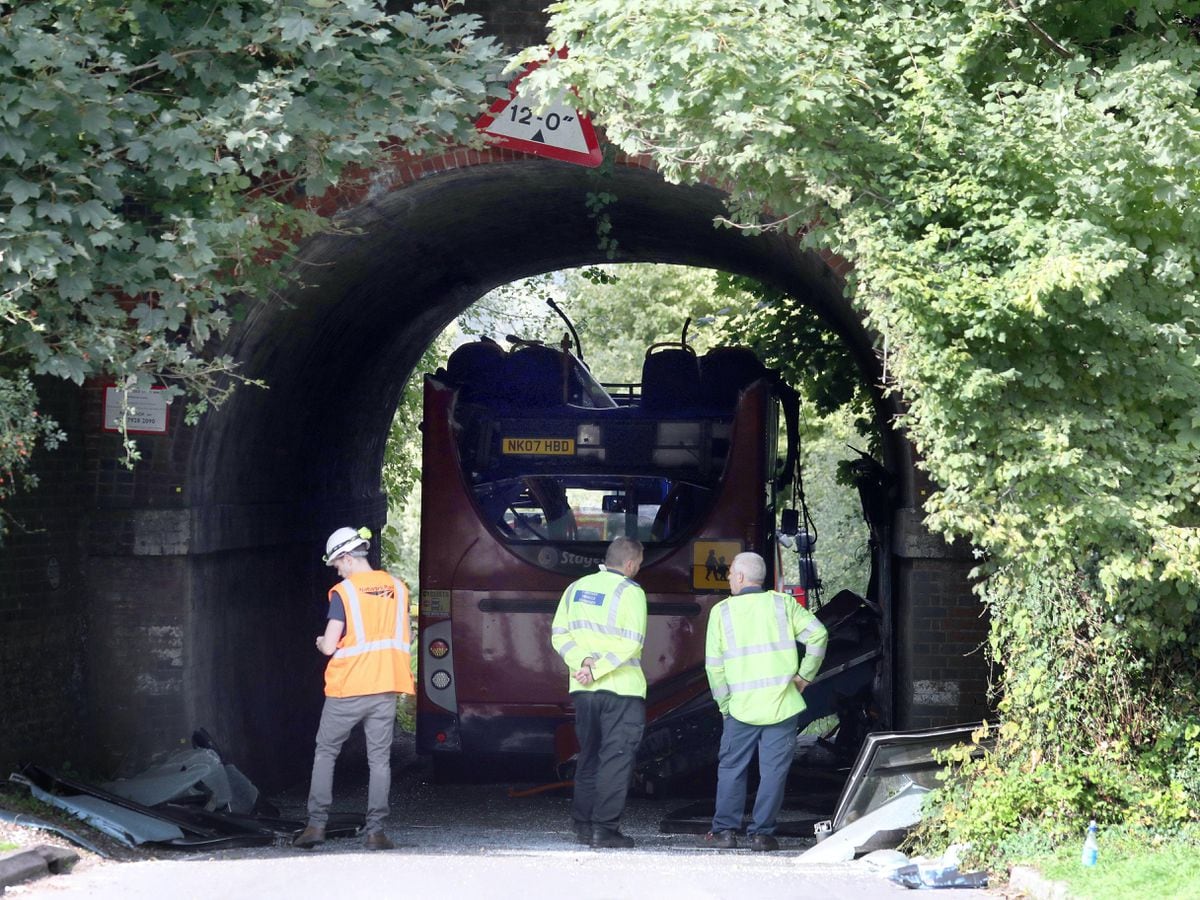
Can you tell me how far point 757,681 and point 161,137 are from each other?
451 centimetres

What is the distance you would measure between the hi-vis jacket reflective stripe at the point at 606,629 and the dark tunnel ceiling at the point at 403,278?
2682 mm

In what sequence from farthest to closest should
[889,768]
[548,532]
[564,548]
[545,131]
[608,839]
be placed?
[548,532] → [564,548] → [545,131] → [608,839] → [889,768]

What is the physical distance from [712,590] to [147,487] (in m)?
4.34

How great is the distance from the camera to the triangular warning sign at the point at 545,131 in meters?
10.1

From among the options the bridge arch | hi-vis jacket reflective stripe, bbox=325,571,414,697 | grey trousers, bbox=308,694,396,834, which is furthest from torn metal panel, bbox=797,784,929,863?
hi-vis jacket reflective stripe, bbox=325,571,414,697

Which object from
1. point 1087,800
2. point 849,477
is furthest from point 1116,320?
point 849,477

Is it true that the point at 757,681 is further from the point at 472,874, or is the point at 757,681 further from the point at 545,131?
the point at 545,131

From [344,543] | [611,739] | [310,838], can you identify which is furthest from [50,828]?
[611,739]

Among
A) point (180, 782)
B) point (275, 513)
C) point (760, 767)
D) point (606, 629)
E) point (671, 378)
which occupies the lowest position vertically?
point (180, 782)

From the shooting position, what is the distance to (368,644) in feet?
28.9

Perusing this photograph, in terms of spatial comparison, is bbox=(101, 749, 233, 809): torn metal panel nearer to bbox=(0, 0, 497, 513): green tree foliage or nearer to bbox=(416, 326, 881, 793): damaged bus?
bbox=(416, 326, 881, 793): damaged bus

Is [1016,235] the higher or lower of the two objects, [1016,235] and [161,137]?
the lower

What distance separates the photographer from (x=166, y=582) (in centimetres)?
1106

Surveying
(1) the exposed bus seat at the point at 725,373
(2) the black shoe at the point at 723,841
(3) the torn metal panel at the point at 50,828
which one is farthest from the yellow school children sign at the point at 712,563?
(3) the torn metal panel at the point at 50,828
